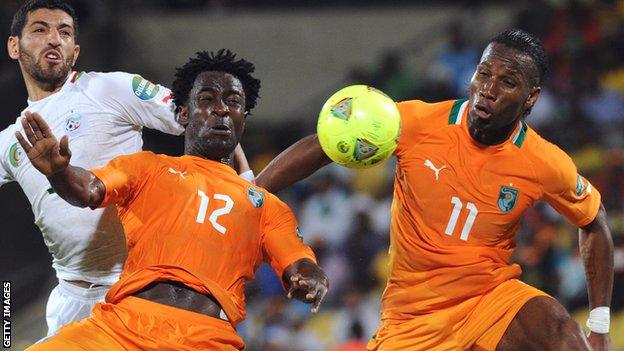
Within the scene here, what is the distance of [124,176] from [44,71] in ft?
4.62

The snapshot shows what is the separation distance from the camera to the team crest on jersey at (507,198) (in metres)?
5.71

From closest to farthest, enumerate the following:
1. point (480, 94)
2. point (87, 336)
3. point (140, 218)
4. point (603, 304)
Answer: point (87, 336) < point (140, 218) < point (480, 94) < point (603, 304)

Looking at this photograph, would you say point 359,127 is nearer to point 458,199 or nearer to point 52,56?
point 458,199

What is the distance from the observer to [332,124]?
5.20m

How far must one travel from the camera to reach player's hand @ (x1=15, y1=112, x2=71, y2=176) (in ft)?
15.2

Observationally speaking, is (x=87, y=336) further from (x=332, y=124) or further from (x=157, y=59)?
(x=157, y=59)

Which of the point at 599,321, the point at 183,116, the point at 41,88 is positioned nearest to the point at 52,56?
the point at 41,88

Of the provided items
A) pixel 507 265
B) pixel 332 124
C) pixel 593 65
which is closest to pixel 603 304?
pixel 507 265

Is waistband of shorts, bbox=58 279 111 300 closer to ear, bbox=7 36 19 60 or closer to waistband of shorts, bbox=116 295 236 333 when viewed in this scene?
waistband of shorts, bbox=116 295 236 333

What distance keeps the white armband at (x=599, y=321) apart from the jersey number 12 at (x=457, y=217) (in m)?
0.91

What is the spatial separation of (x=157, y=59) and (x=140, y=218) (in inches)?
373

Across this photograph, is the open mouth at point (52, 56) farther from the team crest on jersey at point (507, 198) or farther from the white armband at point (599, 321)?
the white armband at point (599, 321)

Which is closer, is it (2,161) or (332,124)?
(332,124)

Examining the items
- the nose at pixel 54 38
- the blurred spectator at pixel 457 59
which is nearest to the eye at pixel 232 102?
the nose at pixel 54 38
